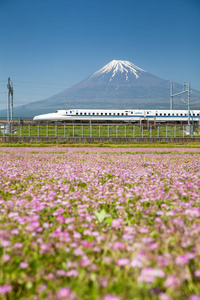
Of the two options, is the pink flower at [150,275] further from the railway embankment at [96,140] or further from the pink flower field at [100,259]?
the railway embankment at [96,140]

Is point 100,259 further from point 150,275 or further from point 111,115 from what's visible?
point 111,115

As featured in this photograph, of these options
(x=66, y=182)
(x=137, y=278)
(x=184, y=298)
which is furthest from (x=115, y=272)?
(x=66, y=182)

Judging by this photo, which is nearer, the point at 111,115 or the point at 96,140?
the point at 96,140

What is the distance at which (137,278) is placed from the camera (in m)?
1.36

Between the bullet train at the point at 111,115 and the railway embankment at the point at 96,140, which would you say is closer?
the railway embankment at the point at 96,140

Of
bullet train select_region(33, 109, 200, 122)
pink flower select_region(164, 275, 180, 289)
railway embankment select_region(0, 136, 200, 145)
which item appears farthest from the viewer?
bullet train select_region(33, 109, 200, 122)

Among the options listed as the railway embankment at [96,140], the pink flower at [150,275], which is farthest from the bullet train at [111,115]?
the pink flower at [150,275]

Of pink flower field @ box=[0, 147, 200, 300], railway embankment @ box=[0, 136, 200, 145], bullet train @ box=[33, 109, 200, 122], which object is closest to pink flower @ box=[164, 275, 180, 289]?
pink flower field @ box=[0, 147, 200, 300]

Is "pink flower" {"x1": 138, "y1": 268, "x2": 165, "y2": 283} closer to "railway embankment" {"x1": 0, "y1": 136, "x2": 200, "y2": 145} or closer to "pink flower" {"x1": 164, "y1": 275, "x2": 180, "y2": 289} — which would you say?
"pink flower" {"x1": 164, "y1": 275, "x2": 180, "y2": 289}

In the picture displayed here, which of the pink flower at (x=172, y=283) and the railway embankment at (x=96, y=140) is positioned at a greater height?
the railway embankment at (x=96, y=140)

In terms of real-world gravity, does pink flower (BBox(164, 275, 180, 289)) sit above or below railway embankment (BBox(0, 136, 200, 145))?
below

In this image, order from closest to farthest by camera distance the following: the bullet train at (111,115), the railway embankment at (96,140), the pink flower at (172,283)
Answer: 1. the pink flower at (172,283)
2. the railway embankment at (96,140)
3. the bullet train at (111,115)

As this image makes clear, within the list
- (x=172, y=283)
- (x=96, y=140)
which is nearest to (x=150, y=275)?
(x=172, y=283)

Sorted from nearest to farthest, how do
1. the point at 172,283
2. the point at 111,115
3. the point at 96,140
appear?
the point at 172,283
the point at 96,140
the point at 111,115
